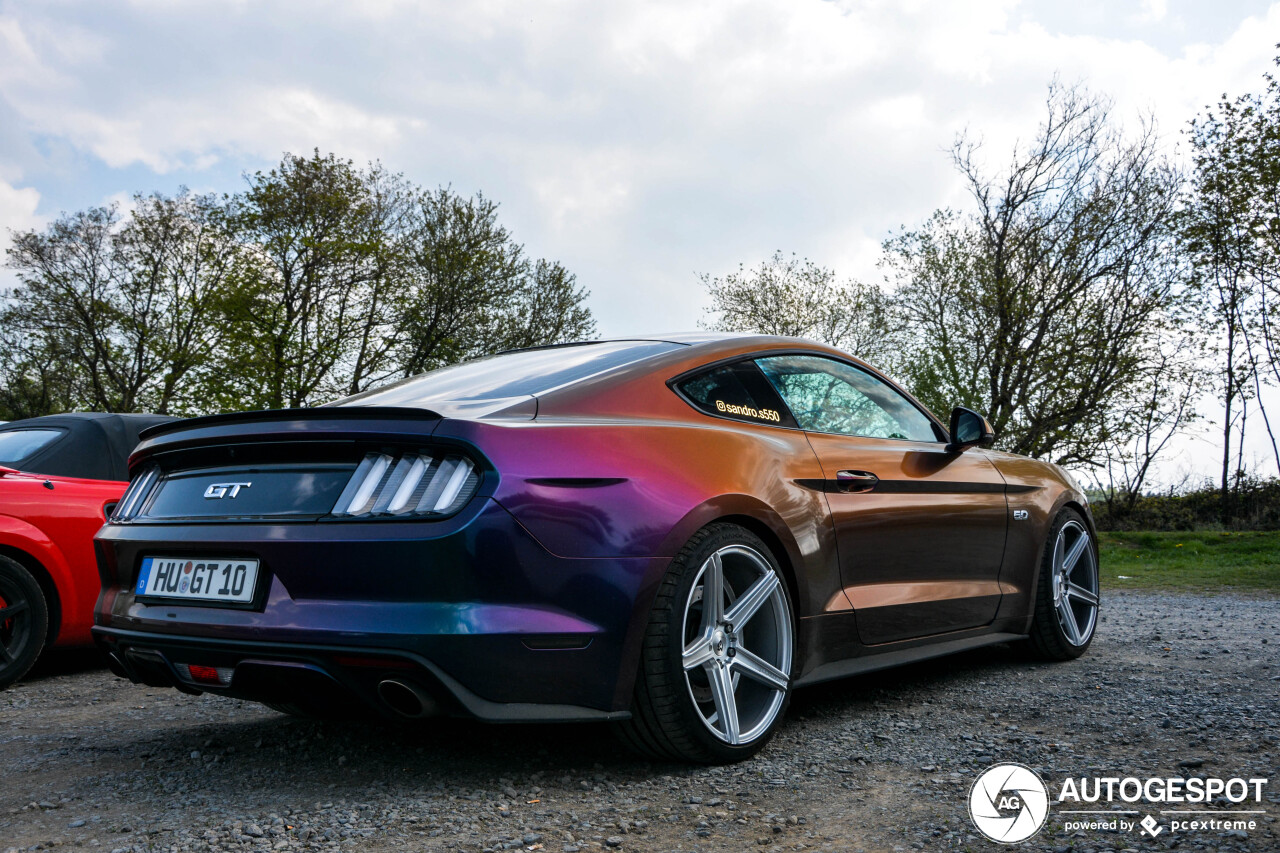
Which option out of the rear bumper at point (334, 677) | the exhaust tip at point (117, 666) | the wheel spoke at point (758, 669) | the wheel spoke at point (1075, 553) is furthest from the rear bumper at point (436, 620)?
the wheel spoke at point (1075, 553)

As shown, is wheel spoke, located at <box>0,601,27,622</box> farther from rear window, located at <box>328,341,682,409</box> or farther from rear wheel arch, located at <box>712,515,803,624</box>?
rear wheel arch, located at <box>712,515,803,624</box>

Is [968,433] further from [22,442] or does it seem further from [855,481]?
[22,442]

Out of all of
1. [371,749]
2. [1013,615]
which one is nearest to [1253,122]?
[1013,615]

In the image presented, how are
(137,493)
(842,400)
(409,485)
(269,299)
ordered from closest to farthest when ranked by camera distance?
1. (409,485)
2. (137,493)
3. (842,400)
4. (269,299)

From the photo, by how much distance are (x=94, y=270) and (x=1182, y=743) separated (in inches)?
1353

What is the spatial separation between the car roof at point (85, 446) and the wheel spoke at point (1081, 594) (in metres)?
4.65

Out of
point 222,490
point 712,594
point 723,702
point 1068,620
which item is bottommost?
point 723,702

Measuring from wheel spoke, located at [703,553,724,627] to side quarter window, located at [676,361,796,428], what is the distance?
516mm

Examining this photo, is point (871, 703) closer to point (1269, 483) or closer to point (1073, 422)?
point (1073, 422)

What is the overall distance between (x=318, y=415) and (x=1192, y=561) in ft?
50.6

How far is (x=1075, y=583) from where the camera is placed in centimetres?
508

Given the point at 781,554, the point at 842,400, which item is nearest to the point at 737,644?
the point at 781,554

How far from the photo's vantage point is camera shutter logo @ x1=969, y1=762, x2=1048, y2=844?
2.36 m

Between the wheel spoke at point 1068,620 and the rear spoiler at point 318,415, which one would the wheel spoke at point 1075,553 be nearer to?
the wheel spoke at point 1068,620
